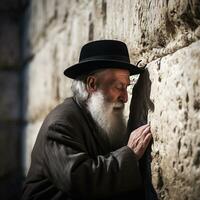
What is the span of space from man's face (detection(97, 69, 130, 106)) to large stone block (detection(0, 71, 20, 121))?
3486mm

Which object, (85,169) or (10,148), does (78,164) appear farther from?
(10,148)

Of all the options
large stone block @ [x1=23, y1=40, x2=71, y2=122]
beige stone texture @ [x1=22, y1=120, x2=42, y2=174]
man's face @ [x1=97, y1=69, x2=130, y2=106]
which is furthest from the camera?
beige stone texture @ [x1=22, y1=120, x2=42, y2=174]

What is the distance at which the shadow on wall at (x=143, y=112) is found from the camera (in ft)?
6.61

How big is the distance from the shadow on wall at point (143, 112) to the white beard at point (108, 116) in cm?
8

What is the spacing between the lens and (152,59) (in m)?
2.06

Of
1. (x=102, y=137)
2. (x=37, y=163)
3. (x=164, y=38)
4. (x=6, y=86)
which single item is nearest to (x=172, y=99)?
(x=164, y=38)

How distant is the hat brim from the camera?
203 cm

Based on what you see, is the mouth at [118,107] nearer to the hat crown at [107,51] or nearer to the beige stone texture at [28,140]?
the hat crown at [107,51]

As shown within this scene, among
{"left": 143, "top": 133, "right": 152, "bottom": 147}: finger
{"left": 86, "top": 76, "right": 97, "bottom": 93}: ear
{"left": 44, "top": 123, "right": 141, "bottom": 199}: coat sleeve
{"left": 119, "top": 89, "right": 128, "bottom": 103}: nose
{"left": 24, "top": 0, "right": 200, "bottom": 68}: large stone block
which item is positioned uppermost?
{"left": 24, "top": 0, "right": 200, "bottom": 68}: large stone block

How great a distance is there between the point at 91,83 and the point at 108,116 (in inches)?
7.2

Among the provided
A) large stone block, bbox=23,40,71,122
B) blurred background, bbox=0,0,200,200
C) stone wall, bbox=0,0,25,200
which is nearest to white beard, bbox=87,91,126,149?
blurred background, bbox=0,0,200,200

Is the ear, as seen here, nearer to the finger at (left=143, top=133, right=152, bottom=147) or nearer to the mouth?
the mouth

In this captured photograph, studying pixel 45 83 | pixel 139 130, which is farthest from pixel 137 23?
pixel 45 83

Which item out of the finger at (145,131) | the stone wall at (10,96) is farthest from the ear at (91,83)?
the stone wall at (10,96)
